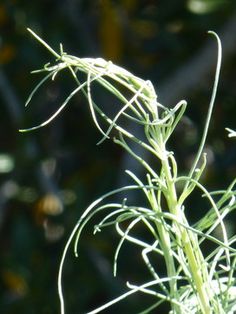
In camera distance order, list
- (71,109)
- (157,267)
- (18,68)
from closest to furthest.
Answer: (157,267), (18,68), (71,109)

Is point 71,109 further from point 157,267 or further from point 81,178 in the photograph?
point 157,267

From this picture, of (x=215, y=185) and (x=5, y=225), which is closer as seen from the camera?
(x=215, y=185)

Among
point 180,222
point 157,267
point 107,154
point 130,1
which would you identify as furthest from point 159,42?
point 180,222

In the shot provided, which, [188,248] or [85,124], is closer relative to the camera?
[188,248]

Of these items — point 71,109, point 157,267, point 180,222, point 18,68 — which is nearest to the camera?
point 180,222

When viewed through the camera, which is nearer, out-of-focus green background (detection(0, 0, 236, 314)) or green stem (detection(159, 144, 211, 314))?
green stem (detection(159, 144, 211, 314))

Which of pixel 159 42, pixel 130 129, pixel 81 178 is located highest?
pixel 159 42

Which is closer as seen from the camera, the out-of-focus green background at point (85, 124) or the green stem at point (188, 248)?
the green stem at point (188, 248)

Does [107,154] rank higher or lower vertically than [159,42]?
lower
